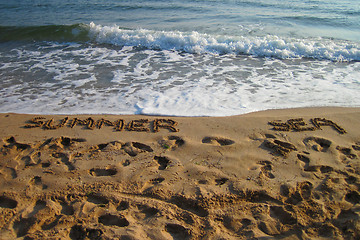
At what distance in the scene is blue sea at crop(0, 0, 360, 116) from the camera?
459 centimetres

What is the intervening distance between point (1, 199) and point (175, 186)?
178 centimetres

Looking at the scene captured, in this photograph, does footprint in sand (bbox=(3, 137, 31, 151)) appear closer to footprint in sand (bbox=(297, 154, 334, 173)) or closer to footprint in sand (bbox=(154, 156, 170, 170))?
footprint in sand (bbox=(154, 156, 170, 170))

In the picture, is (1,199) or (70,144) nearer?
(1,199)

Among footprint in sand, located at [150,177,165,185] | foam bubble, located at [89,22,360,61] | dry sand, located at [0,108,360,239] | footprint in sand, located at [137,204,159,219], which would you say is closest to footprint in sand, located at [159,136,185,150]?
dry sand, located at [0,108,360,239]

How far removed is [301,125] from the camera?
368cm

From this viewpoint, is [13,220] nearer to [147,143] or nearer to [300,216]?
[147,143]

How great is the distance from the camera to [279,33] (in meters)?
9.31

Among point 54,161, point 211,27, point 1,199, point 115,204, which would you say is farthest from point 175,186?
point 211,27

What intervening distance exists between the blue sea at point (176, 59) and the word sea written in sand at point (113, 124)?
1.22 feet

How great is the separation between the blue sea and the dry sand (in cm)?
78

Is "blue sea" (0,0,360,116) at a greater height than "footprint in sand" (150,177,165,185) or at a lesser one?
greater

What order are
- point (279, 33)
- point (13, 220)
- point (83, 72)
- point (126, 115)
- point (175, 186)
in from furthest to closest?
point (279, 33)
point (83, 72)
point (126, 115)
point (175, 186)
point (13, 220)

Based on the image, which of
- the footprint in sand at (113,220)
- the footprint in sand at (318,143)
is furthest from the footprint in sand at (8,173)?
the footprint in sand at (318,143)

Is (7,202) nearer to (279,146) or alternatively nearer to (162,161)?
(162,161)
